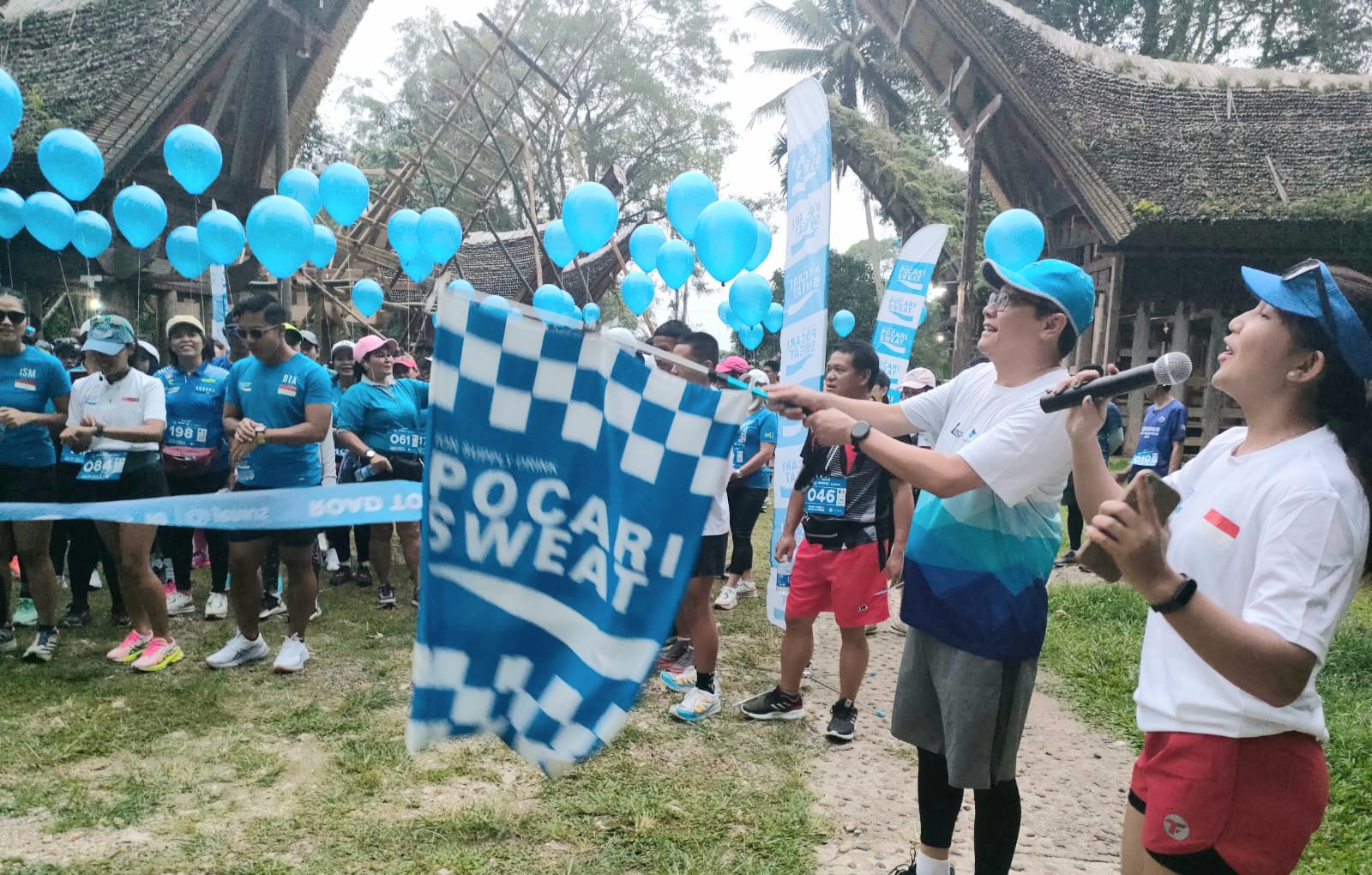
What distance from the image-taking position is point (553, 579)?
1.70m

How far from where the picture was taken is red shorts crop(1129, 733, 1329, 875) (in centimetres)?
143

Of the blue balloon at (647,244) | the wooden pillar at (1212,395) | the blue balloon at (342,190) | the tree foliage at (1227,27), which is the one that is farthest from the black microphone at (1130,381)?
the tree foliage at (1227,27)

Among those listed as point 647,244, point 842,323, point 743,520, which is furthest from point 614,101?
point 743,520

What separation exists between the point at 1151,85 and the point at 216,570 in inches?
558

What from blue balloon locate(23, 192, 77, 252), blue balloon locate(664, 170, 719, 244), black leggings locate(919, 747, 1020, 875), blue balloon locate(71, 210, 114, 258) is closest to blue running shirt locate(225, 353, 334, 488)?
black leggings locate(919, 747, 1020, 875)

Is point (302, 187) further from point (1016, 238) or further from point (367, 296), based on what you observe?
point (1016, 238)

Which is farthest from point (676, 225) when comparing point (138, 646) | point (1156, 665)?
point (1156, 665)

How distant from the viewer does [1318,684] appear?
463 centimetres

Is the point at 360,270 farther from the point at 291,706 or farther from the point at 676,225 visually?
the point at 291,706

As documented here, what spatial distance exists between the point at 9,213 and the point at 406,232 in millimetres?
3580

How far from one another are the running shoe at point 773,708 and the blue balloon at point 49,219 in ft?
25.3

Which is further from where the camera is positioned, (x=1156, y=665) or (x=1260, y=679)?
(x=1156, y=665)

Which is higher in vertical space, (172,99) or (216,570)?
(172,99)

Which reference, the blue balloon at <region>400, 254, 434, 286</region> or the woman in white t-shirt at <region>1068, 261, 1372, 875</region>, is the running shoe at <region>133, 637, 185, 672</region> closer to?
the woman in white t-shirt at <region>1068, 261, 1372, 875</region>
